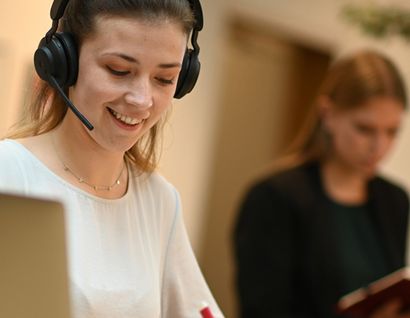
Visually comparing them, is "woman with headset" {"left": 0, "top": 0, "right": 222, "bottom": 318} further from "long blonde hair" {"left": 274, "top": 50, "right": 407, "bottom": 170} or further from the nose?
"long blonde hair" {"left": 274, "top": 50, "right": 407, "bottom": 170}

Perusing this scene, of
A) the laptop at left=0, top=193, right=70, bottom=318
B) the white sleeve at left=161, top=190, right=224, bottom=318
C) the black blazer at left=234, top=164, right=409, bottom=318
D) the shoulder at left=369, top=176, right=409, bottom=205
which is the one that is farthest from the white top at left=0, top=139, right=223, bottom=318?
the shoulder at left=369, top=176, right=409, bottom=205

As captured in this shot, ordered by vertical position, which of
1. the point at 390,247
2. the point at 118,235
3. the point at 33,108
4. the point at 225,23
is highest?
the point at 225,23

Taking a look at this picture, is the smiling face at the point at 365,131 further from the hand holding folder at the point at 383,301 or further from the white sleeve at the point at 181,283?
the white sleeve at the point at 181,283

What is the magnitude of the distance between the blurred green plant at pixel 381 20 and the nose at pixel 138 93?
4.92 ft

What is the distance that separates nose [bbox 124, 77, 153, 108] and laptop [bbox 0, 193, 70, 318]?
0.39 metres

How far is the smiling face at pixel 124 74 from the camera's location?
105 cm

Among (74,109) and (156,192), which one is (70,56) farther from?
(156,192)

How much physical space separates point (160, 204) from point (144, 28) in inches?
12.8

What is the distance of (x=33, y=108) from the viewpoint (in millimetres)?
1195

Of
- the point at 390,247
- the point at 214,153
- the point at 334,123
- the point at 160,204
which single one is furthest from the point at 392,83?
the point at 214,153

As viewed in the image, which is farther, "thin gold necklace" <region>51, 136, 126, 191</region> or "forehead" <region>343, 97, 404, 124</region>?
"forehead" <region>343, 97, 404, 124</region>

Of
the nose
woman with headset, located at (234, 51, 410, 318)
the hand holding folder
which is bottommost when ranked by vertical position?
the hand holding folder

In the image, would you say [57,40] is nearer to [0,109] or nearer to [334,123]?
[334,123]

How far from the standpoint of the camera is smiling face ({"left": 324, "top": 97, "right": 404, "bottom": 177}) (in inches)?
89.5
